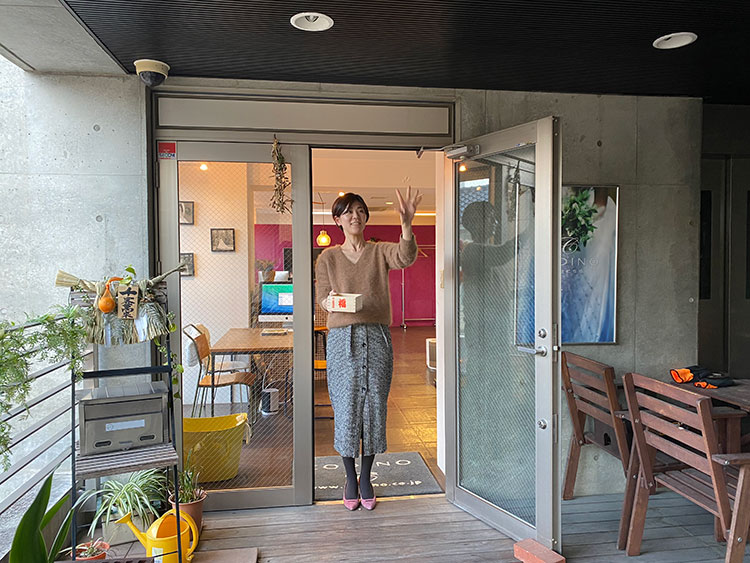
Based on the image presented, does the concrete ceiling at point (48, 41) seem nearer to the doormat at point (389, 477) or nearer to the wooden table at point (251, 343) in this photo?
the wooden table at point (251, 343)

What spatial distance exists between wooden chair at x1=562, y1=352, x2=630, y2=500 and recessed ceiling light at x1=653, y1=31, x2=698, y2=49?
1.55 metres

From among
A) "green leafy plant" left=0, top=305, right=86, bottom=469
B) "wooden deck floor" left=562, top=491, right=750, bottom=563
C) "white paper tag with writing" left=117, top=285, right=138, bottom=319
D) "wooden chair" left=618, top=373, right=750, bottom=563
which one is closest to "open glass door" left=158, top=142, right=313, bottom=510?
"white paper tag with writing" left=117, top=285, right=138, bottom=319

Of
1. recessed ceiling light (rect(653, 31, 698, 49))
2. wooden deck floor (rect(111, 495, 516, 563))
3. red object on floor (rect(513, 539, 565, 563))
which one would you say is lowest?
wooden deck floor (rect(111, 495, 516, 563))

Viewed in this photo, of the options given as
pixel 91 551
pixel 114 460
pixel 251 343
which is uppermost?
pixel 251 343

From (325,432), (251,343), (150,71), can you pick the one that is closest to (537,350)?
(251,343)

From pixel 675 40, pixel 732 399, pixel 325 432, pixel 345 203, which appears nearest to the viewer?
pixel 675 40

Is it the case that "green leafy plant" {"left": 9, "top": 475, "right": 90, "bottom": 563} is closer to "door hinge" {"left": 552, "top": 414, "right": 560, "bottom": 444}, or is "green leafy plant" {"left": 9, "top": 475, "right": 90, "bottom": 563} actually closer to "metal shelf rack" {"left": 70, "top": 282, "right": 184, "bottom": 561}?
"metal shelf rack" {"left": 70, "top": 282, "right": 184, "bottom": 561}

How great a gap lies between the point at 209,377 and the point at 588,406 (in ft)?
7.02

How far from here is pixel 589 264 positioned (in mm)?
3389

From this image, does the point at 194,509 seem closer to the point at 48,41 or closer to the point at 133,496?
the point at 133,496

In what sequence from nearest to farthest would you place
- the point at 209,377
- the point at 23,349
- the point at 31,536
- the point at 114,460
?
the point at 31,536 < the point at 23,349 < the point at 114,460 < the point at 209,377

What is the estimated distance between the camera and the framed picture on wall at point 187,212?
313 centimetres

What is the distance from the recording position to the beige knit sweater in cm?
311

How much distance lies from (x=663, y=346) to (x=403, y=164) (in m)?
4.42
